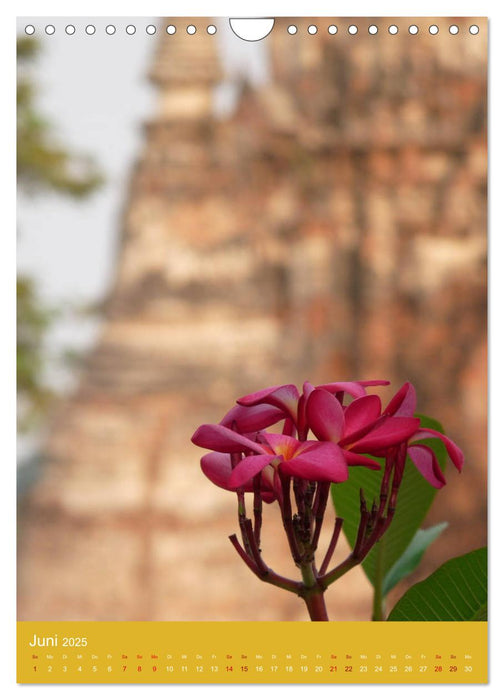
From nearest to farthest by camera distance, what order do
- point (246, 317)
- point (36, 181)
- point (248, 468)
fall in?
point (248, 468) < point (36, 181) < point (246, 317)

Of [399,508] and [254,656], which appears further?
[254,656]

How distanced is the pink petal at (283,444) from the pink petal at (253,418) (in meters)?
0.01

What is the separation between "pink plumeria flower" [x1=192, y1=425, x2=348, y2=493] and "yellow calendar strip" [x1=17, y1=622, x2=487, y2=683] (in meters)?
0.32

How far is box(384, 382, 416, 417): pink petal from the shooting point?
0.34m

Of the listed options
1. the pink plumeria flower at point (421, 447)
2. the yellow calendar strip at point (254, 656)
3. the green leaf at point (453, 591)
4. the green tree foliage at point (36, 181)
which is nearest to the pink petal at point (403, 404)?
the pink plumeria flower at point (421, 447)

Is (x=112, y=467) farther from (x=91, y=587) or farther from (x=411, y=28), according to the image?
(x=411, y=28)

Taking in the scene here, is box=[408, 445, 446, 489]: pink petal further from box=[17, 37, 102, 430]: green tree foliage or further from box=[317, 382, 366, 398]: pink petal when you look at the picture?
box=[17, 37, 102, 430]: green tree foliage

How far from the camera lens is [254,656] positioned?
2.04 feet

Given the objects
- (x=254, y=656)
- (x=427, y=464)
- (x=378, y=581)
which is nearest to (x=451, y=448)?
(x=427, y=464)

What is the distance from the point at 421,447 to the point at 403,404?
0.08ft

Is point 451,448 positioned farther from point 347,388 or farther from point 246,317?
point 246,317

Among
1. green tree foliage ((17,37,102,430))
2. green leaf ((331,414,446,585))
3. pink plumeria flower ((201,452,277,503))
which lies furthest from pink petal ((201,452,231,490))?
green tree foliage ((17,37,102,430))

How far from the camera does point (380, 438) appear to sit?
32 centimetres

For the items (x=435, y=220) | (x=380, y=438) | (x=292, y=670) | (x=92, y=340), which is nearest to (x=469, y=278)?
(x=435, y=220)
